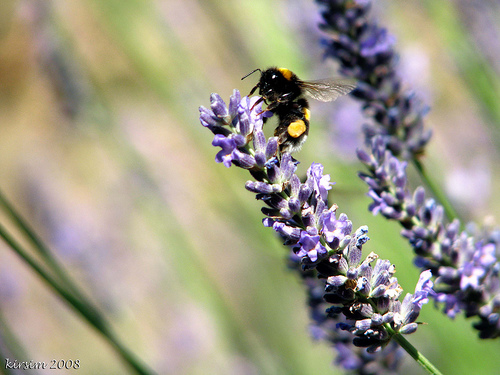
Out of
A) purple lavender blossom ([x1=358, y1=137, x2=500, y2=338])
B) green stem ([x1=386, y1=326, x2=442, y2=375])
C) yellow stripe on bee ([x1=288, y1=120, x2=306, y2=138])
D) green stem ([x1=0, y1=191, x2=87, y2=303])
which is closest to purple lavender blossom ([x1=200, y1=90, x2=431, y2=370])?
green stem ([x1=386, y1=326, x2=442, y2=375])

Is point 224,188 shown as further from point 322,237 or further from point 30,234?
point 322,237

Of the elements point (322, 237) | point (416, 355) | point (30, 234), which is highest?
point (30, 234)

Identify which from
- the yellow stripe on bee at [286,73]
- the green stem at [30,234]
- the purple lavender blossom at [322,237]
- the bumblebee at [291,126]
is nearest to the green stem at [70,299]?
the green stem at [30,234]

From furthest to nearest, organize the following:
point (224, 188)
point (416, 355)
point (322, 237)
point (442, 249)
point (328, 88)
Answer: point (224, 188) < point (328, 88) < point (442, 249) < point (322, 237) < point (416, 355)

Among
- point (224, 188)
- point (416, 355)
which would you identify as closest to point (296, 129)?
point (416, 355)

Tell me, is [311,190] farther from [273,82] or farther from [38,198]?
[38,198]

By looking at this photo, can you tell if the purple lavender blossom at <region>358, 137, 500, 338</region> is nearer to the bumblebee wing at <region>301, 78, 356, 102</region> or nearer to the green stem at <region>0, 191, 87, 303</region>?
the bumblebee wing at <region>301, 78, 356, 102</region>

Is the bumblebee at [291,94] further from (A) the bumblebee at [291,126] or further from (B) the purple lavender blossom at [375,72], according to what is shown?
(B) the purple lavender blossom at [375,72]
